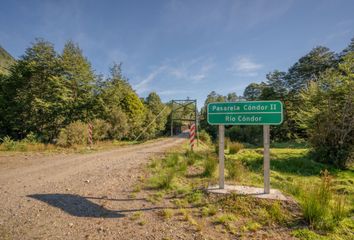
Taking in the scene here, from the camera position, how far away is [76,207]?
150 inches

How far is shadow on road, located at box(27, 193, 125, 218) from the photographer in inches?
140

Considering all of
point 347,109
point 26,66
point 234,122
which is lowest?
point 234,122

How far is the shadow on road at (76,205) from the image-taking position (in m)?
3.56

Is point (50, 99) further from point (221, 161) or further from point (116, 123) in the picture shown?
point (221, 161)

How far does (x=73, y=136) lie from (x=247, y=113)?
12.7 m

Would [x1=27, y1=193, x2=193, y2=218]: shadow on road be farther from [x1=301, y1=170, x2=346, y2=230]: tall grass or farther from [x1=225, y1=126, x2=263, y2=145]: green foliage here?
[x1=225, y1=126, x2=263, y2=145]: green foliage

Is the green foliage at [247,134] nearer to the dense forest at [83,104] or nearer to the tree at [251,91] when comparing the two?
the dense forest at [83,104]

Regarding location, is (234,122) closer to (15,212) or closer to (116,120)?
(15,212)

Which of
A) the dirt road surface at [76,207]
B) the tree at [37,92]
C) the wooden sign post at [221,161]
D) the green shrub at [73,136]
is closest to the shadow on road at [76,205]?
the dirt road surface at [76,207]

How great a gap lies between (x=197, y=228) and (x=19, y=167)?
Result: 7310 mm

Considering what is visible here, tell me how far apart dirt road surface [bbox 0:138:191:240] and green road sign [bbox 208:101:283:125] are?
102 inches

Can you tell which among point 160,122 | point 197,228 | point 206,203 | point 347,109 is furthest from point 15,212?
point 160,122

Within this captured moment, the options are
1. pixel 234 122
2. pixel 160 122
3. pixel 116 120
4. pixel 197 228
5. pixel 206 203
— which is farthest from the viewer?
pixel 160 122

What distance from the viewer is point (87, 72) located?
880 inches
